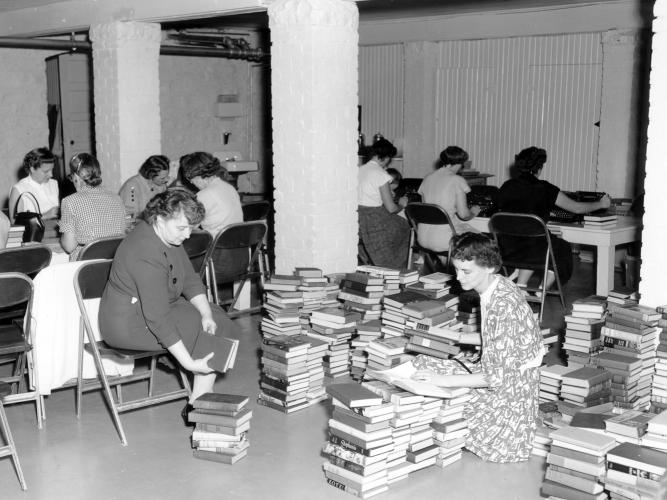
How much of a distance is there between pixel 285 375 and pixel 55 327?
1355 mm

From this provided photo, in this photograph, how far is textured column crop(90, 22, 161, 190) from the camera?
29.0 feet

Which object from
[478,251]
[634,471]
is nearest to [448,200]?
[478,251]

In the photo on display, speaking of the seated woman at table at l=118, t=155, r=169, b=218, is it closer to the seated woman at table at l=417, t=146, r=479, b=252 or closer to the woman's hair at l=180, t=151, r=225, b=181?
the woman's hair at l=180, t=151, r=225, b=181

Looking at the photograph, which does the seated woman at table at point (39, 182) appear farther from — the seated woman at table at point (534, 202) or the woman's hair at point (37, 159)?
the seated woman at table at point (534, 202)

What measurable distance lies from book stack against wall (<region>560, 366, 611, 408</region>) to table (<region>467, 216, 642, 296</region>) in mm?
2390

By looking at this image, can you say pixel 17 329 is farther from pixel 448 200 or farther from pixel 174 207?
pixel 448 200

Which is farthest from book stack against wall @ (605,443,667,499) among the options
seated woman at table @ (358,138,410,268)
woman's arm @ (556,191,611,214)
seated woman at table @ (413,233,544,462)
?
seated woman at table @ (358,138,410,268)

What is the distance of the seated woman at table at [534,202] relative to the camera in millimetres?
6953

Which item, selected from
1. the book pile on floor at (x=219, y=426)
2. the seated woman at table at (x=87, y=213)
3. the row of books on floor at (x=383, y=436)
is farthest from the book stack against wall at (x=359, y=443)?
the seated woman at table at (x=87, y=213)

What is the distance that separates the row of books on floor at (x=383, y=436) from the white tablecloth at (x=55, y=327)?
5.50 feet

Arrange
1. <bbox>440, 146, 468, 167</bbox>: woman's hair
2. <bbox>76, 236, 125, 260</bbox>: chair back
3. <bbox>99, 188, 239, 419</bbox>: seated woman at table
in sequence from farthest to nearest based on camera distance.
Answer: <bbox>440, 146, 468, 167</bbox>: woman's hair, <bbox>76, 236, 125, 260</bbox>: chair back, <bbox>99, 188, 239, 419</bbox>: seated woman at table

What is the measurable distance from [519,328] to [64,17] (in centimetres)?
731

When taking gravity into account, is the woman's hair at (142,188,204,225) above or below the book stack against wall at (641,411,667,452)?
above

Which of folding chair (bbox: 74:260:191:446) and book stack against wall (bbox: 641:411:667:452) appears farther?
folding chair (bbox: 74:260:191:446)
